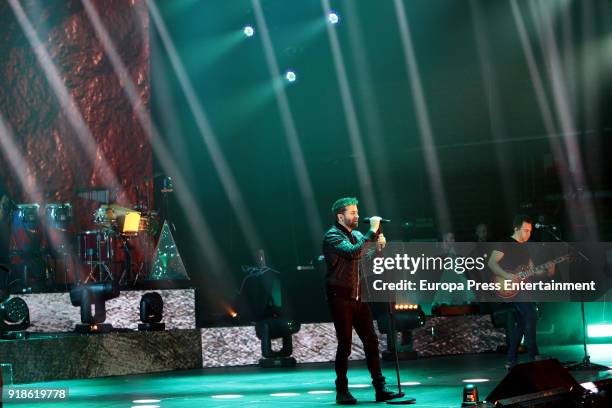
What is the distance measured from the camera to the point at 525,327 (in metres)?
10.0

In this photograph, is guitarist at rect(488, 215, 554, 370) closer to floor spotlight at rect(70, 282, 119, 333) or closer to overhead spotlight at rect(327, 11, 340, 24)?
floor spotlight at rect(70, 282, 119, 333)

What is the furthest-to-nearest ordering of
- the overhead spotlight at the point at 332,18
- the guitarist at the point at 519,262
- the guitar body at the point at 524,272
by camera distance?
the overhead spotlight at the point at 332,18, the guitar body at the point at 524,272, the guitarist at the point at 519,262

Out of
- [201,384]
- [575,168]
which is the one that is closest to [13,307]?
[201,384]

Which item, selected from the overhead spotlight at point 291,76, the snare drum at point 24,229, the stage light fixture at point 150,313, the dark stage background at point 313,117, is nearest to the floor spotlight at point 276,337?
the stage light fixture at point 150,313

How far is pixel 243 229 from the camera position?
16.8 metres

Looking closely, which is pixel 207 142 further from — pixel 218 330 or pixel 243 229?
pixel 218 330

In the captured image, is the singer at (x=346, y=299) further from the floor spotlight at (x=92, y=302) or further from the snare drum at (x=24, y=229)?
the snare drum at (x=24, y=229)

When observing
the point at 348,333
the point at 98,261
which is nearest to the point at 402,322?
the point at 98,261

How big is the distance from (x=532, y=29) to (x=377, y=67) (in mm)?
2866

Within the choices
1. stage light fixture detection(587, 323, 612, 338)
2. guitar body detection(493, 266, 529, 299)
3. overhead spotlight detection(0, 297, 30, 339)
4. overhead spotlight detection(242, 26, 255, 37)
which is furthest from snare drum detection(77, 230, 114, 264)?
stage light fixture detection(587, 323, 612, 338)

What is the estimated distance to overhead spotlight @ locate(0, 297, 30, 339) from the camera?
A: 10836 millimetres

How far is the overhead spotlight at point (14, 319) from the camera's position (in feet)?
35.6

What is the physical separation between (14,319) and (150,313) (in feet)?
5.63

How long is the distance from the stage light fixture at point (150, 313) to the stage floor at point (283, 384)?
2.53ft
